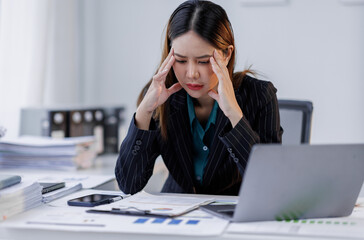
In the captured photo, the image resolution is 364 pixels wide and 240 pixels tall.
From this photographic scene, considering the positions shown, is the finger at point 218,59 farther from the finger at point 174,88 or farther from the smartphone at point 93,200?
the smartphone at point 93,200

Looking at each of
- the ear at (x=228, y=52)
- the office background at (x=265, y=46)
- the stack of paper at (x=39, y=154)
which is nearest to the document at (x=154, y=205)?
the ear at (x=228, y=52)

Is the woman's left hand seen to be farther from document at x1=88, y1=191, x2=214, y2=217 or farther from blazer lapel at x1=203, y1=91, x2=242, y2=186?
document at x1=88, y1=191, x2=214, y2=217

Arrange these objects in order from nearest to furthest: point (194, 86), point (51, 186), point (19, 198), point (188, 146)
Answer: point (19, 198), point (51, 186), point (194, 86), point (188, 146)

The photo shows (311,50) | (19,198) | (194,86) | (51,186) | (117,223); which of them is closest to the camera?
(117,223)

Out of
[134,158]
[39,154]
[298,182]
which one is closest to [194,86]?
[134,158]

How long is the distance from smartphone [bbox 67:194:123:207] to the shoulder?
549 millimetres

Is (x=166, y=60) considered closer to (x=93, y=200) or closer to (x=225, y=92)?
(x=225, y=92)

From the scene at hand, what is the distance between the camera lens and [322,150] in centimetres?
111

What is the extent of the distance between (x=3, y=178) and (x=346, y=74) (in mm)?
2269

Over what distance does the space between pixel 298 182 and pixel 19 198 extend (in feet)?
2.13

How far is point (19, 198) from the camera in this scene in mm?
1267

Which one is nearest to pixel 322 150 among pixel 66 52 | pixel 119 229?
pixel 119 229

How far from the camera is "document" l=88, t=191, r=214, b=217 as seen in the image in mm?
1216

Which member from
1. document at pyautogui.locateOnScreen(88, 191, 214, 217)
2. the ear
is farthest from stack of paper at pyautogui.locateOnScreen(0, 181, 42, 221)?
the ear
